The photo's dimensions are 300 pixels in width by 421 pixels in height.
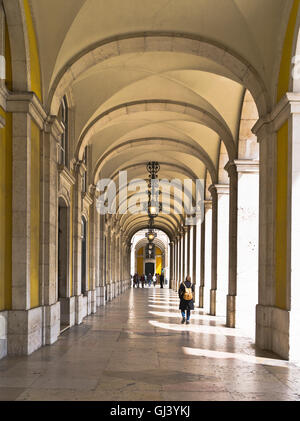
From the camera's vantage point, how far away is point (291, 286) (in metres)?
8.46

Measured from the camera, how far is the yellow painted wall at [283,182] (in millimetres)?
8883

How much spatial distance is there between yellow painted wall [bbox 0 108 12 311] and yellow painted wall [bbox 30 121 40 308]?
1.94 feet

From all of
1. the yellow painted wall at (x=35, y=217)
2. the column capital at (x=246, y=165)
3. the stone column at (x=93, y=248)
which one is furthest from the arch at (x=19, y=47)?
the stone column at (x=93, y=248)

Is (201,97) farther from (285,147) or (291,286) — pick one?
(291,286)

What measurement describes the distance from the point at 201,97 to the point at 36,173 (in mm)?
6304

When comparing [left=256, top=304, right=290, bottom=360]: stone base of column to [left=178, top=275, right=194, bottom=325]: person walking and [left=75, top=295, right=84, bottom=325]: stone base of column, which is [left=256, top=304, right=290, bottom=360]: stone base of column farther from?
[left=75, top=295, right=84, bottom=325]: stone base of column

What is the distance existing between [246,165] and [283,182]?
14.5 ft

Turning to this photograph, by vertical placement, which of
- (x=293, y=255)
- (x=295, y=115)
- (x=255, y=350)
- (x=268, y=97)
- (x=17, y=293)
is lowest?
(x=255, y=350)

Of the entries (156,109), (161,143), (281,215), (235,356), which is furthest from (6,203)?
(161,143)

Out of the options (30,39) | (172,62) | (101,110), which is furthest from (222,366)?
(101,110)

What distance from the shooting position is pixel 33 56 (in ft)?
30.7

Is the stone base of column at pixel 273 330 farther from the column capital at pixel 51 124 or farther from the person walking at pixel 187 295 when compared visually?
the column capital at pixel 51 124

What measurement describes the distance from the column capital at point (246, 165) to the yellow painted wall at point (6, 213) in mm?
6916

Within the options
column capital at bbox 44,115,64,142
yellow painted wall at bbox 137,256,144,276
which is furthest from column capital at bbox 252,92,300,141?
yellow painted wall at bbox 137,256,144,276
